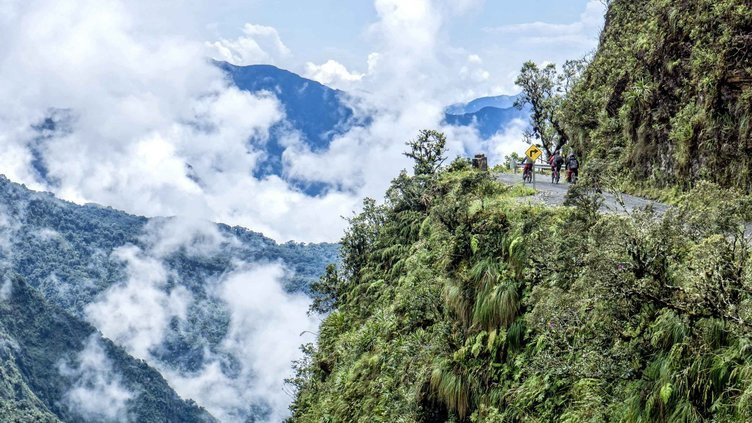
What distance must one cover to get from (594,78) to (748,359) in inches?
836

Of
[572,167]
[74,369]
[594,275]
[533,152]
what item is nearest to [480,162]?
[572,167]

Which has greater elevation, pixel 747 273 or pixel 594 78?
pixel 594 78

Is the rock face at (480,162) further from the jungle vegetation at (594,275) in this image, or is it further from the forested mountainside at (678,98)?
the forested mountainside at (678,98)

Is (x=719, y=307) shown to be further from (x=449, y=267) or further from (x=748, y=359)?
(x=449, y=267)

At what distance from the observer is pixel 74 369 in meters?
170

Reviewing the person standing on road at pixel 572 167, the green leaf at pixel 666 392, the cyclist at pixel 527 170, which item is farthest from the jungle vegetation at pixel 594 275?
the cyclist at pixel 527 170

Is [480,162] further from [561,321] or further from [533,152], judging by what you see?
[561,321]

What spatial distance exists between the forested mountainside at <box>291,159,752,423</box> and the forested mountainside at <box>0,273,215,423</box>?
153537mm

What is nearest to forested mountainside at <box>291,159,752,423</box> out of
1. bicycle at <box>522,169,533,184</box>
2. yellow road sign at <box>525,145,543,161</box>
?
yellow road sign at <box>525,145,543,161</box>

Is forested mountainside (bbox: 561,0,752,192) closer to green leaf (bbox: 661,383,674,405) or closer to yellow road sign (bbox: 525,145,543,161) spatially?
yellow road sign (bbox: 525,145,543,161)

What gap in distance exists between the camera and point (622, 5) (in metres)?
27.3

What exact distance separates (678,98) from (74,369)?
176 m

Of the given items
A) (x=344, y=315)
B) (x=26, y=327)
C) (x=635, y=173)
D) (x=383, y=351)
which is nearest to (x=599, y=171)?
(x=383, y=351)

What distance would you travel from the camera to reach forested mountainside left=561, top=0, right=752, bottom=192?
1570 cm
